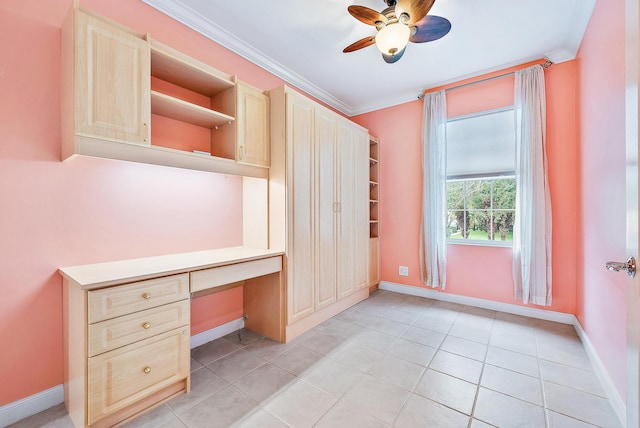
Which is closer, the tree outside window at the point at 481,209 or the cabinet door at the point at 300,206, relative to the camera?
the cabinet door at the point at 300,206

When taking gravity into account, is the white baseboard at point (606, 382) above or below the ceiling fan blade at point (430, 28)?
below

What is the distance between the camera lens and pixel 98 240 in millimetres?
1816

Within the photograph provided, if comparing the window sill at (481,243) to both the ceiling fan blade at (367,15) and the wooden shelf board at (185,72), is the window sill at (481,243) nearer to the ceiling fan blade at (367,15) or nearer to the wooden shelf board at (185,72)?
the ceiling fan blade at (367,15)

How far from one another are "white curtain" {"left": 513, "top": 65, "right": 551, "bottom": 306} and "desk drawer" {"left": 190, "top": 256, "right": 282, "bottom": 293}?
262 cm

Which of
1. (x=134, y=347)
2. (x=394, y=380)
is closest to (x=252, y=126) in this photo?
(x=134, y=347)

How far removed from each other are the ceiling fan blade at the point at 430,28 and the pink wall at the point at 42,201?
82.2 inches

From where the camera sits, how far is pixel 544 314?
9.52 feet

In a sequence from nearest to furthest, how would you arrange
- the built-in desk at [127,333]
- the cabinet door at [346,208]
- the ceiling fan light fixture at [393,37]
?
the built-in desk at [127,333]
the ceiling fan light fixture at [393,37]
the cabinet door at [346,208]

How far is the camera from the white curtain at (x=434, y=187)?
337cm

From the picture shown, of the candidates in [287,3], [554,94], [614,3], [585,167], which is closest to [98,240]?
[287,3]

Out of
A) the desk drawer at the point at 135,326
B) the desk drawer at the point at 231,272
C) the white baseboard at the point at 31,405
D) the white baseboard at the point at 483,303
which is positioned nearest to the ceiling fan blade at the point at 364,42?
the desk drawer at the point at 231,272

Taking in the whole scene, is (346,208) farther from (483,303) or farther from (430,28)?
(483,303)

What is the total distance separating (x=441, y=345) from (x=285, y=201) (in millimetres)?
1925

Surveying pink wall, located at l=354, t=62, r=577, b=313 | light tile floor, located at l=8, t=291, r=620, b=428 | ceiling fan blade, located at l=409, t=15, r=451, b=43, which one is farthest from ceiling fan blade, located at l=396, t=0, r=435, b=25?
light tile floor, located at l=8, t=291, r=620, b=428
